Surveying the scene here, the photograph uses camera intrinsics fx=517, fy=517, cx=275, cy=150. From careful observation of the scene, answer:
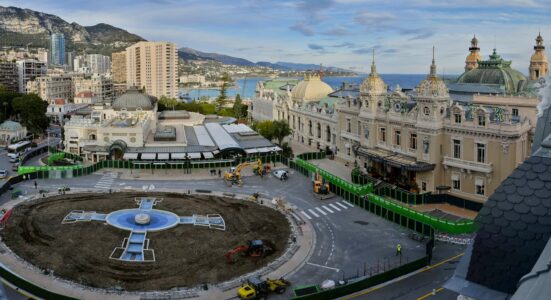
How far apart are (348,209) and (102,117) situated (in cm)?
6372

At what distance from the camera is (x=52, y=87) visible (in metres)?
171

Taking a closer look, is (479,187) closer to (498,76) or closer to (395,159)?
(395,159)

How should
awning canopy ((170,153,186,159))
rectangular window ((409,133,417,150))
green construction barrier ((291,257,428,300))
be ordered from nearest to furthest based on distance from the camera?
green construction barrier ((291,257,428,300))
rectangular window ((409,133,417,150))
awning canopy ((170,153,186,159))

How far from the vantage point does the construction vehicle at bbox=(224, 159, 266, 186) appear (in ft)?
227

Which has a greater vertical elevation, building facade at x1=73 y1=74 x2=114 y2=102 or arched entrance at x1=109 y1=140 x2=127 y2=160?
building facade at x1=73 y1=74 x2=114 y2=102

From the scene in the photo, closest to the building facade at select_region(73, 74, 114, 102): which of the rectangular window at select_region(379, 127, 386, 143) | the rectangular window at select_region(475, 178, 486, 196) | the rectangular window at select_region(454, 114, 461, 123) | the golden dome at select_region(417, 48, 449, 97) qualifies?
the rectangular window at select_region(379, 127, 386, 143)

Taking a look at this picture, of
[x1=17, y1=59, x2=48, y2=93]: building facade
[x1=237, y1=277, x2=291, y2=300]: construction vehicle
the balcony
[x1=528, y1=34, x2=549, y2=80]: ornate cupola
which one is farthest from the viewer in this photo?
Result: [x1=17, y1=59, x2=48, y2=93]: building facade

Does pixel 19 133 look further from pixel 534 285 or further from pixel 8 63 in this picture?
pixel 534 285

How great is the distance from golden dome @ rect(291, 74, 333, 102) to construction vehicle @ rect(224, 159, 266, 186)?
33245 mm

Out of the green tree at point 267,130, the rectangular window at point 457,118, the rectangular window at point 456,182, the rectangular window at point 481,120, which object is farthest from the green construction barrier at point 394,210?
the green tree at point 267,130

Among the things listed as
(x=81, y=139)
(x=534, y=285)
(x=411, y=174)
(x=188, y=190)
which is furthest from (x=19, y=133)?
(x=534, y=285)

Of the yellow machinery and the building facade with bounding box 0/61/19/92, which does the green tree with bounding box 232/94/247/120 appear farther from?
the yellow machinery

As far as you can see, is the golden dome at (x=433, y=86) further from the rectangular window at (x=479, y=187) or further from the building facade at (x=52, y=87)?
the building facade at (x=52, y=87)

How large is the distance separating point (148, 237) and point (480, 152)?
37822 millimetres
